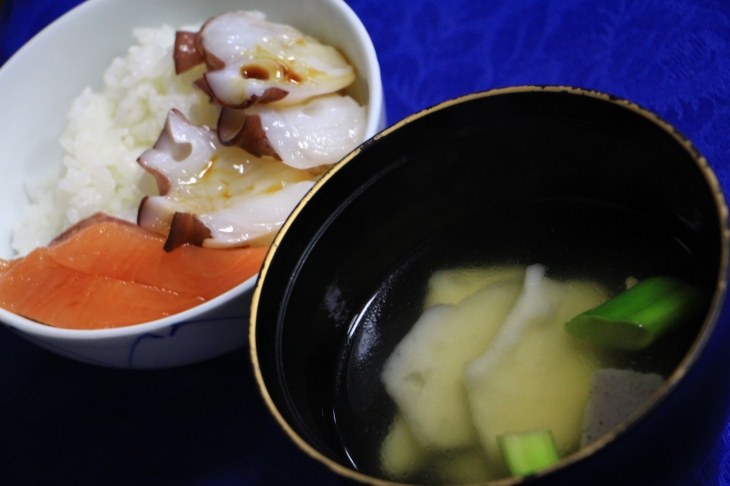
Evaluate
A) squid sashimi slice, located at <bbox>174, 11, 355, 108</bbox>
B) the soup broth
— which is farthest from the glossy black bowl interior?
squid sashimi slice, located at <bbox>174, 11, 355, 108</bbox>

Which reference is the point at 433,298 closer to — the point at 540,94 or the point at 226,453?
the point at 540,94

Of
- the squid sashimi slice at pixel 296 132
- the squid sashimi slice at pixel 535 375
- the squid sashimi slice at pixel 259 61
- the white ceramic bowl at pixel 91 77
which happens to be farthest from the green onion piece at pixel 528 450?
the squid sashimi slice at pixel 259 61

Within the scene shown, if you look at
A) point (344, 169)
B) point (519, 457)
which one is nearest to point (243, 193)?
point (344, 169)

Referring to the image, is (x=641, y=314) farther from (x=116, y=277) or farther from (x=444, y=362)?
(x=116, y=277)

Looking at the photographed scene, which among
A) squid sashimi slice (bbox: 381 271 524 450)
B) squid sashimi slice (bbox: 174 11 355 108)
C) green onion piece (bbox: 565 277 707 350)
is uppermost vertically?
green onion piece (bbox: 565 277 707 350)

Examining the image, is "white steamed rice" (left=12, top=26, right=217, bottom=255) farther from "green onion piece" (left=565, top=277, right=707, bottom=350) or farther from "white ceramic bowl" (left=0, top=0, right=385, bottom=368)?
"green onion piece" (left=565, top=277, right=707, bottom=350)

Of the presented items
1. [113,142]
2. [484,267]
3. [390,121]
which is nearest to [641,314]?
[484,267]
